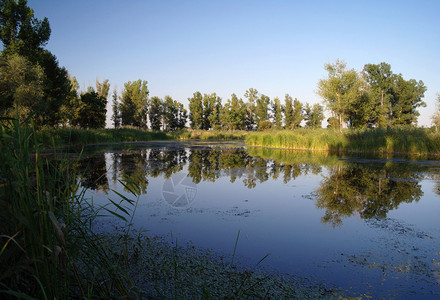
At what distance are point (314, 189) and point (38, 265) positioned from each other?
6166mm

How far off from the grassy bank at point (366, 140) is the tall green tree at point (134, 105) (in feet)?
102

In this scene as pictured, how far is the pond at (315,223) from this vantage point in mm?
2639

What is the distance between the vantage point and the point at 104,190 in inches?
237

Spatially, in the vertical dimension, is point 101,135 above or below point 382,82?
below

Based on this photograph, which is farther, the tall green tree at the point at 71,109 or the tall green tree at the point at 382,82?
the tall green tree at the point at 382,82

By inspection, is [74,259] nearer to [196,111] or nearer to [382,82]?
[382,82]

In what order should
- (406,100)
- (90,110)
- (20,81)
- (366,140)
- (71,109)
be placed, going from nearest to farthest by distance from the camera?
(366,140)
(20,81)
(90,110)
(71,109)
(406,100)

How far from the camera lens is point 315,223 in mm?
4145

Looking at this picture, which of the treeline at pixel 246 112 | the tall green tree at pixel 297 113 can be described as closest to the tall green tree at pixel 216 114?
the treeline at pixel 246 112

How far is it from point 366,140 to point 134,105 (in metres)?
38.7

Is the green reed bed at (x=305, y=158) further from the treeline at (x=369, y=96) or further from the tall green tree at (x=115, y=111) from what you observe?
the tall green tree at (x=115, y=111)

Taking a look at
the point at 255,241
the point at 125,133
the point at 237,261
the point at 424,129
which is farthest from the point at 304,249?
the point at 125,133

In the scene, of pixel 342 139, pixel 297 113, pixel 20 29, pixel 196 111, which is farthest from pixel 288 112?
pixel 20 29

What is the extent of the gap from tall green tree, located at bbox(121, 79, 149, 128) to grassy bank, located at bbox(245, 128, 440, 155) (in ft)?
102
